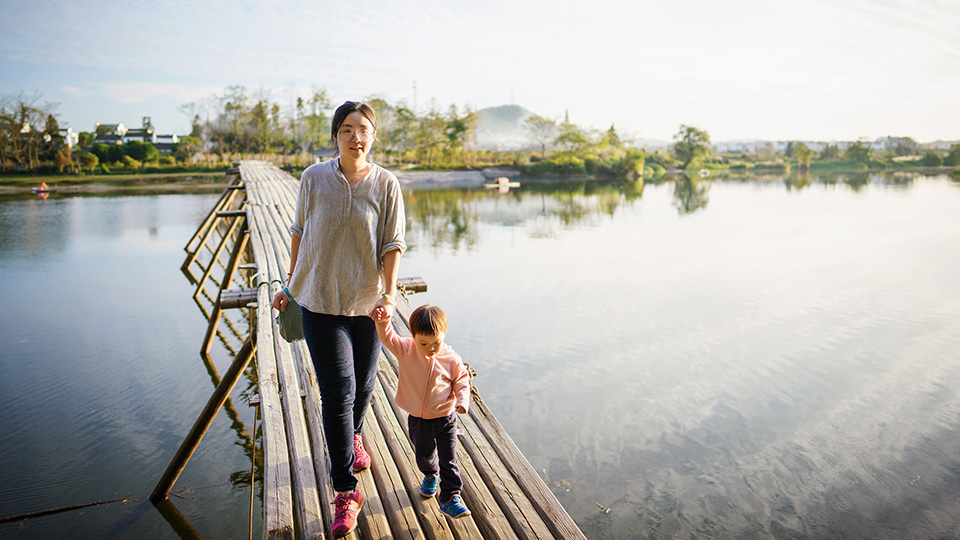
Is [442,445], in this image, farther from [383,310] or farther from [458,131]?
[458,131]

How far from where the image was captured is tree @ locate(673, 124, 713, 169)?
5881 cm

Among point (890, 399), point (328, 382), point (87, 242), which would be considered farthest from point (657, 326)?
point (87, 242)

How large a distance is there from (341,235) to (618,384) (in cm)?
414

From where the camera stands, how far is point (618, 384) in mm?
5551

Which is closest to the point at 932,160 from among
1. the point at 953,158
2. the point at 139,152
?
the point at 953,158

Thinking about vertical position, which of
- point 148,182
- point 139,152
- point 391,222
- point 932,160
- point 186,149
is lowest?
point 391,222

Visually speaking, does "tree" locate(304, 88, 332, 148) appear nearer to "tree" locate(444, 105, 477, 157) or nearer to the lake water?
"tree" locate(444, 105, 477, 157)

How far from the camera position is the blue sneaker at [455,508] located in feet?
7.08

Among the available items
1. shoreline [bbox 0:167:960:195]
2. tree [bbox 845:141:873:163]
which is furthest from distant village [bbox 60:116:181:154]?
tree [bbox 845:141:873:163]

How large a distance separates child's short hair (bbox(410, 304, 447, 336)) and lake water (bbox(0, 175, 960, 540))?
2063mm

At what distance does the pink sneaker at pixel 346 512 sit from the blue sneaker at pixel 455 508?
0.33 metres

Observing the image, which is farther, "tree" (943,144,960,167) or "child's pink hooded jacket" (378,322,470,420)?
"tree" (943,144,960,167)

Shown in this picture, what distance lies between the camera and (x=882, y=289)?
9125 millimetres

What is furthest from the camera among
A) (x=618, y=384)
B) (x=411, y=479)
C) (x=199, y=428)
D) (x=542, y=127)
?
(x=542, y=127)
